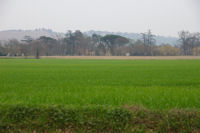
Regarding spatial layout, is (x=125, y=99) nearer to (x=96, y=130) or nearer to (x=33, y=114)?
(x=96, y=130)

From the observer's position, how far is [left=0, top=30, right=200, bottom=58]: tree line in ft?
311

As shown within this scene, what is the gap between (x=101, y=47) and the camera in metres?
105

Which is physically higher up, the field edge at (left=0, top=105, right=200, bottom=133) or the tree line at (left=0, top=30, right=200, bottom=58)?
the tree line at (left=0, top=30, right=200, bottom=58)

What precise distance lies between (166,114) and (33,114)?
327cm

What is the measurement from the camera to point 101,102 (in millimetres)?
7023

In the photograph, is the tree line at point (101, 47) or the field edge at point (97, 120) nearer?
the field edge at point (97, 120)

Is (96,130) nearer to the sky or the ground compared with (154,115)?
nearer to the ground

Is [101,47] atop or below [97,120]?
atop

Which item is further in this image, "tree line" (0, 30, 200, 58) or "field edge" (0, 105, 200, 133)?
"tree line" (0, 30, 200, 58)

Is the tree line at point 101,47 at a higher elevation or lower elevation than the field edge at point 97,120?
higher

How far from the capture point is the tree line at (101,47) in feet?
311

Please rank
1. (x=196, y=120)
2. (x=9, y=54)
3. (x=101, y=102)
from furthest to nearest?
(x=9, y=54), (x=101, y=102), (x=196, y=120)

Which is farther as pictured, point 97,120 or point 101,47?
point 101,47

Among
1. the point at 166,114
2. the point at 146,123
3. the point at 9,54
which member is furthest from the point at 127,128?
the point at 9,54
